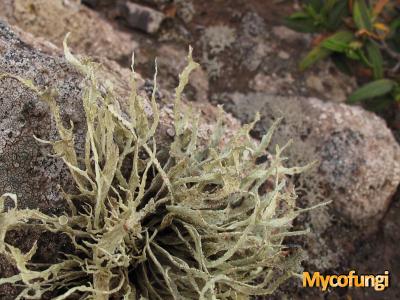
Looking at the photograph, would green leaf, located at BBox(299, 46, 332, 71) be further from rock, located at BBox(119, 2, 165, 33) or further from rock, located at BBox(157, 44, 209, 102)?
rock, located at BBox(119, 2, 165, 33)

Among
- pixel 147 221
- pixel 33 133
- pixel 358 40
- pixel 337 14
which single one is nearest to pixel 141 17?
pixel 337 14

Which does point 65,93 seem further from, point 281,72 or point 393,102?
point 393,102

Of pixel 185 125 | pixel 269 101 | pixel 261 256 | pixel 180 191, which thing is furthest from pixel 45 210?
pixel 269 101

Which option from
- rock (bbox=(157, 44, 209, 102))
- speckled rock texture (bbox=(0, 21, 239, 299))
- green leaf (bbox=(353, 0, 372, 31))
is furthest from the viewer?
green leaf (bbox=(353, 0, 372, 31))

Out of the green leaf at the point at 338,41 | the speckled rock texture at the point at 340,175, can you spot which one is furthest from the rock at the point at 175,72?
the green leaf at the point at 338,41

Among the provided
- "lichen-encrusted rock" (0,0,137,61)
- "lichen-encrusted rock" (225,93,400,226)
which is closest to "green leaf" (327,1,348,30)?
"lichen-encrusted rock" (225,93,400,226)

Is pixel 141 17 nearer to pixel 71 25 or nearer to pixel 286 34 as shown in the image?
pixel 71 25

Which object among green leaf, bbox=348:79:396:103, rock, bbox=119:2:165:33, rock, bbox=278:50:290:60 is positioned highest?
green leaf, bbox=348:79:396:103
